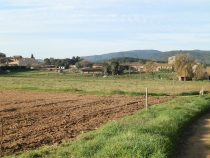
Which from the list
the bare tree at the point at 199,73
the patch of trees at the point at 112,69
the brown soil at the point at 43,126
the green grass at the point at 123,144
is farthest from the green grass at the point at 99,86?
the patch of trees at the point at 112,69

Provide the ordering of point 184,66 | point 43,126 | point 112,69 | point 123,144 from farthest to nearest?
point 112,69 → point 184,66 → point 43,126 → point 123,144

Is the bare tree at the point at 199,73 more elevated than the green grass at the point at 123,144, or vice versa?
the green grass at the point at 123,144

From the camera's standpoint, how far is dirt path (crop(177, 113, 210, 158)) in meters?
13.6

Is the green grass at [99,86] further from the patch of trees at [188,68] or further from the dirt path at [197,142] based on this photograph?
the patch of trees at [188,68]

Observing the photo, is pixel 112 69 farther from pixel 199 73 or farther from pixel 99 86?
pixel 99 86

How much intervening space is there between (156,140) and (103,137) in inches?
69.6

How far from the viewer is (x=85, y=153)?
12.3 meters

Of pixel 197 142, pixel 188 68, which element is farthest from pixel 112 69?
pixel 197 142

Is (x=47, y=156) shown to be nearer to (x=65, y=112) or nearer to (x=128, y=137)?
(x=128, y=137)

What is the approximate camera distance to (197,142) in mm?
15734

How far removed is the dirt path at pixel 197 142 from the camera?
13.6 m

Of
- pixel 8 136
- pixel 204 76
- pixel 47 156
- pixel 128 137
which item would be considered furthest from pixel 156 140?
pixel 204 76

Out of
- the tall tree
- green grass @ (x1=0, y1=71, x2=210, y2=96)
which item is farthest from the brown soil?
the tall tree

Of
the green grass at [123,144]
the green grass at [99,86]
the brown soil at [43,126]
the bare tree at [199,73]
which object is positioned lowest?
the bare tree at [199,73]
